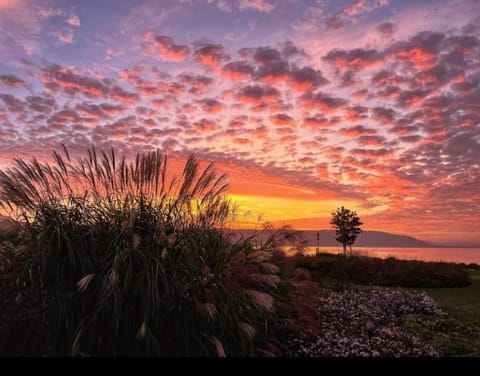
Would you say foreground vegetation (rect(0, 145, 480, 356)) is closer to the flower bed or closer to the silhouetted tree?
the flower bed

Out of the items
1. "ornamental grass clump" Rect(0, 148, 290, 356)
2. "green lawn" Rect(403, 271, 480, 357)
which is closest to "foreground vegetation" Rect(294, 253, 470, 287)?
"green lawn" Rect(403, 271, 480, 357)

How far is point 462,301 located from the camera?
9.38 metres

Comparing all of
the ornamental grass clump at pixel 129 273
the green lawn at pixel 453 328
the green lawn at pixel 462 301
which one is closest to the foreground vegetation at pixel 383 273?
the green lawn at pixel 462 301

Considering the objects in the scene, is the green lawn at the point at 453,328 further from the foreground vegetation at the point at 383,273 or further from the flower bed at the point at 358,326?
the foreground vegetation at the point at 383,273

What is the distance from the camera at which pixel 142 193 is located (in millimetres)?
5324

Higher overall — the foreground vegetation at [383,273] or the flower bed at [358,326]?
the foreground vegetation at [383,273]

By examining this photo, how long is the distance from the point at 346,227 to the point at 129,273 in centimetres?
1561

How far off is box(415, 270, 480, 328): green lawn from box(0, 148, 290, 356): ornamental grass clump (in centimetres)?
398

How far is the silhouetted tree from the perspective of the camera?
18828 mm

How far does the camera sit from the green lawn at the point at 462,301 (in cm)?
767

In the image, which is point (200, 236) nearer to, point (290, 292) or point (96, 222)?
point (96, 222)

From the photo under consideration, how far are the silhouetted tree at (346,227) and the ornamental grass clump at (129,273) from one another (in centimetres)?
1394

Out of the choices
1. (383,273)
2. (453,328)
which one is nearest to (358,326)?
(453,328)

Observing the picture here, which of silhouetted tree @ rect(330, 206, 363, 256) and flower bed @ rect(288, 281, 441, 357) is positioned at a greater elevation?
silhouetted tree @ rect(330, 206, 363, 256)
